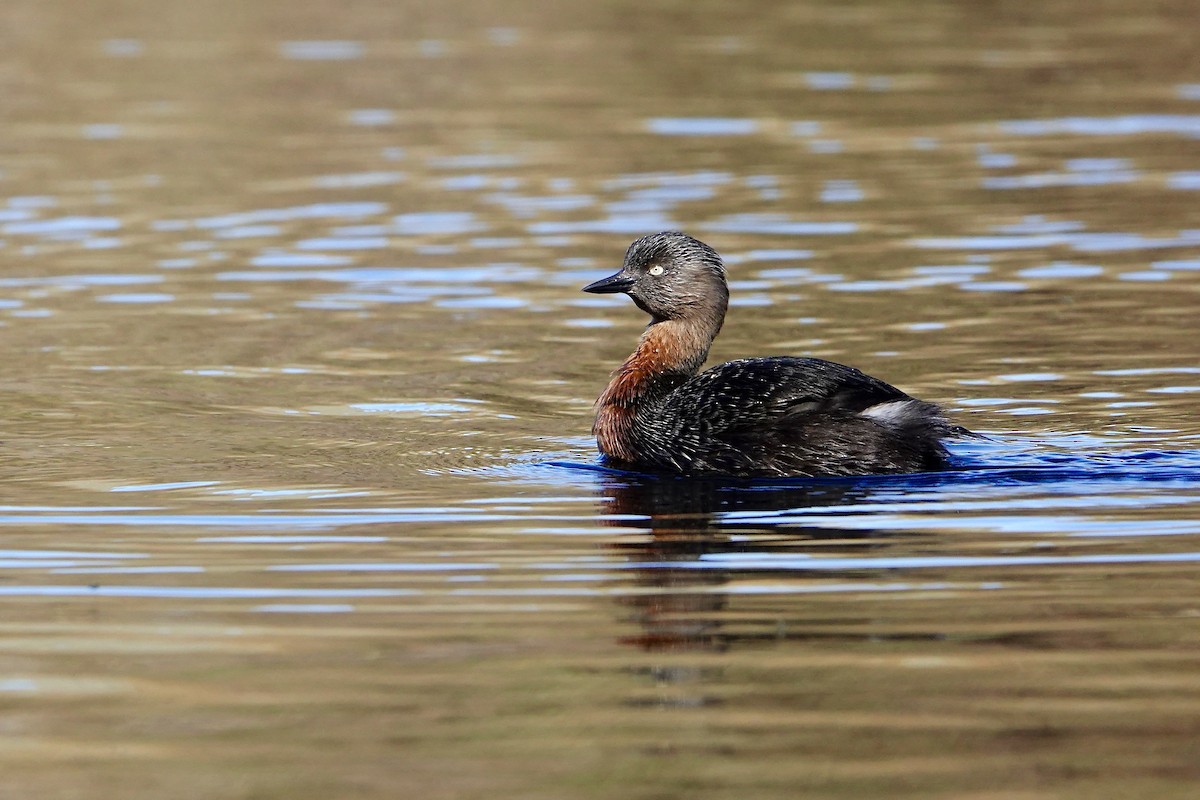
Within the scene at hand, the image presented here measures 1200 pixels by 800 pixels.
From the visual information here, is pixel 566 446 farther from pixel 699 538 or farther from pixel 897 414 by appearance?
pixel 699 538

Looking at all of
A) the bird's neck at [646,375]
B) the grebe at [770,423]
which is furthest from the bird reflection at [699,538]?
the bird's neck at [646,375]

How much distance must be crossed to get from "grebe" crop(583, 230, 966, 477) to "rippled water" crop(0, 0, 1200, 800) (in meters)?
0.19

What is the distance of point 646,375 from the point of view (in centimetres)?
1054

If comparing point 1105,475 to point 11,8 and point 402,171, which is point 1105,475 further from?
point 11,8

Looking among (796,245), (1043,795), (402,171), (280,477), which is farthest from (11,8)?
(1043,795)

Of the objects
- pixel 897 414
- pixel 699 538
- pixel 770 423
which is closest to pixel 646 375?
pixel 770 423

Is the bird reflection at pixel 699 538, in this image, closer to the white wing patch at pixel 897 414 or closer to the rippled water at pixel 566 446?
the rippled water at pixel 566 446

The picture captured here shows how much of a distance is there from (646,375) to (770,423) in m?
1.17

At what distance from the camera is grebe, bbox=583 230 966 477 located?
9406 millimetres

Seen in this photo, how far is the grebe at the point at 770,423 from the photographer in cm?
941

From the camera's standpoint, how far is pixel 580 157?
20.3m

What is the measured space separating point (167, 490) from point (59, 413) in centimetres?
218

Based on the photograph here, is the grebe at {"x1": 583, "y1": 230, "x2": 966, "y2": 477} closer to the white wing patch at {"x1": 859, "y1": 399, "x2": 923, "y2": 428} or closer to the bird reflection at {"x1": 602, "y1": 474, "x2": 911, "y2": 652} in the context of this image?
the white wing patch at {"x1": 859, "y1": 399, "x2": 923, "y2": 428}

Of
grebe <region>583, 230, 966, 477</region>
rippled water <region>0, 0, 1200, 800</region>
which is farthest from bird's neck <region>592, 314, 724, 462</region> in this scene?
rippled water <region>0, 0, 1200, 800</region>
